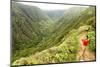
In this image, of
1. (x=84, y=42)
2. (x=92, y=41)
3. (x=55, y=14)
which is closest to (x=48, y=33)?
(x=55, y=14)

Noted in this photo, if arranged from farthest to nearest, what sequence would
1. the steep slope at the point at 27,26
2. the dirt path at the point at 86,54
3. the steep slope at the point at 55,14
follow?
the dirt path at the point at 86,54, the steep slope at the point at 55,14, the steep slope at the point at 27,26

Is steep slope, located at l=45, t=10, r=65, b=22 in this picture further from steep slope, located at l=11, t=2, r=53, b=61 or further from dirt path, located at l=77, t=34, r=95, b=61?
dirt path, located at l=77, t=34, r=95, b=61

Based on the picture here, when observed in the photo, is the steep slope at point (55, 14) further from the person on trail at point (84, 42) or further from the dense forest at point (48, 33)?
the person on trail at point (84, 42)

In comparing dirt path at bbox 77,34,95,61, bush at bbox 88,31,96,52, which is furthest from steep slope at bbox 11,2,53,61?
bush at bbox 88,31,96,52

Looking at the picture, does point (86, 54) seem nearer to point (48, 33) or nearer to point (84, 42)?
point (84, 42)

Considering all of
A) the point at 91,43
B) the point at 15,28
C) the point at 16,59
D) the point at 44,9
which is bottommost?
the point at 16,59

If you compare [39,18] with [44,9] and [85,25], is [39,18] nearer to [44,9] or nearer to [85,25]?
[44,9]

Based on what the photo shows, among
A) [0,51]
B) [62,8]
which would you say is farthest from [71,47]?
[0,51]

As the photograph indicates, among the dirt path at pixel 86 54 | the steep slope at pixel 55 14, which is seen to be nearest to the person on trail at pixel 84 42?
the dirt path at pixel 86 54
